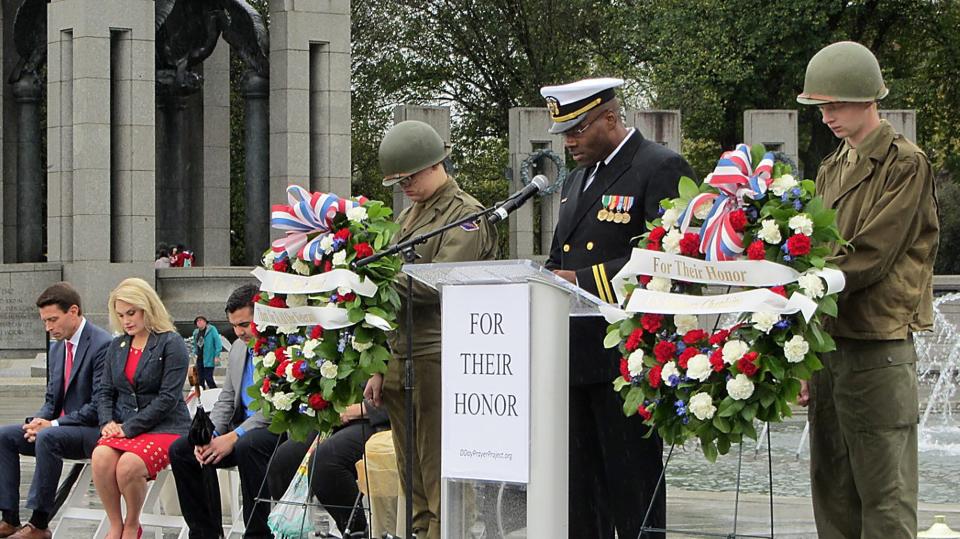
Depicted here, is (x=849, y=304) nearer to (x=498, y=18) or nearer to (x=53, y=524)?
(x=53, y=524)

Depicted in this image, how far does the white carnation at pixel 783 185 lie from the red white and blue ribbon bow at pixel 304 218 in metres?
2.20

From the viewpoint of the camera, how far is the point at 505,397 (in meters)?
6.42

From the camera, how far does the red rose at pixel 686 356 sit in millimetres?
5941

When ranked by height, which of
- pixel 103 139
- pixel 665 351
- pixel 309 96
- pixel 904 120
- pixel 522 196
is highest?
pixel 309 96

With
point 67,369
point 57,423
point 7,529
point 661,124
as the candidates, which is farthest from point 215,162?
point 7,529

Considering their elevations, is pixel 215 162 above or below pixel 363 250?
above

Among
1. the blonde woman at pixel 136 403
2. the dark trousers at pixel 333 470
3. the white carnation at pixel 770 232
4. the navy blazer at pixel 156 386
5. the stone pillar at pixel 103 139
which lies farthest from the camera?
the stone pillar at pixel 103 139

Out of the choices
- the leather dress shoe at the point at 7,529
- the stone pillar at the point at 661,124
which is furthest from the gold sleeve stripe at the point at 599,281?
the stone pillar at the point at 661,124

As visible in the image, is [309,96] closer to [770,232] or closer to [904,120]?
[904,120]

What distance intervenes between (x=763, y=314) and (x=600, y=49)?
4179cm

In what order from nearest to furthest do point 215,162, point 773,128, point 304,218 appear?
1. point 304,218
2. point 773,128
3. point 215,162

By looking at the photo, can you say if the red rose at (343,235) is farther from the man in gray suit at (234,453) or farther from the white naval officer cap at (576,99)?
the man in gray suit at (234,453)

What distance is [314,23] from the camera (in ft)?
92.6

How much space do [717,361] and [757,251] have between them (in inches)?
15.9
